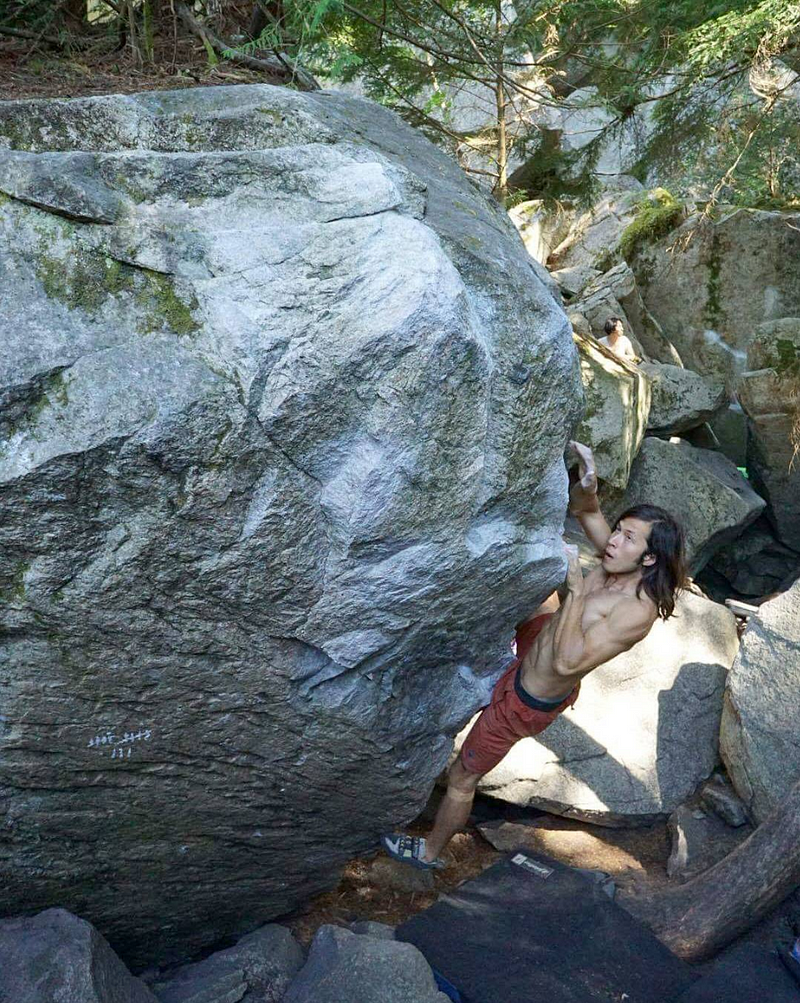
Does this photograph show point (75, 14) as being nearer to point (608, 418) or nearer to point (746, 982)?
point (746, 982)

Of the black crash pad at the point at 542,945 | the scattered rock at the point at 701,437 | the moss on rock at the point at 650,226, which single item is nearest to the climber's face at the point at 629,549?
the black crash pad at the point at 542,945

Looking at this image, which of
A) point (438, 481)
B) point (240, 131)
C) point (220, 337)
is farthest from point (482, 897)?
point (240, 131)

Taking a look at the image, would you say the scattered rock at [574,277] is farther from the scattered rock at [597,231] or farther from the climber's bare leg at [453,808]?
the climber's bare leg at [453,808]

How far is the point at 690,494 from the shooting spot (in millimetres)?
9664

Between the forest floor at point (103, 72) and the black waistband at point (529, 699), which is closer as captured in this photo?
the forest floor at point (103, 72)

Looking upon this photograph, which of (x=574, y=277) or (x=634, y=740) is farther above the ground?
(x=574, y=277)

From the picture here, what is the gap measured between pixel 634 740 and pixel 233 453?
4583 mm

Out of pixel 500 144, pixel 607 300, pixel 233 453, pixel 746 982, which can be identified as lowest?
pixel 746 982

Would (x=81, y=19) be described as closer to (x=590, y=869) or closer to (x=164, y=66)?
(x=164, y=66)

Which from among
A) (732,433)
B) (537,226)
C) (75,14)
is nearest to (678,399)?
(732,433)

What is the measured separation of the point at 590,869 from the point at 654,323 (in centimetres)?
821

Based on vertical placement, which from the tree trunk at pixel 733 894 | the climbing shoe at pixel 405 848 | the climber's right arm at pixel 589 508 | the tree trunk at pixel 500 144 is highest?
the tree trunk at pixel 500 144

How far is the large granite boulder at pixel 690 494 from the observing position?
9594 mm

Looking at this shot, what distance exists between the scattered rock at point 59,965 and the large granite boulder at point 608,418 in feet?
20.3
